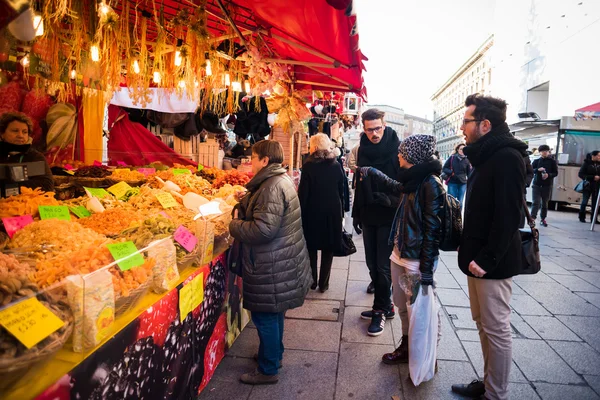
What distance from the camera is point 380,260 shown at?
3801 millimetres

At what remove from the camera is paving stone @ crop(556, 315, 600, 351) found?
367 cm

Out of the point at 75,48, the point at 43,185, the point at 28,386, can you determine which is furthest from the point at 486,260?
the point at 43,185

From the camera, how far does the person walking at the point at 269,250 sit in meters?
2.75

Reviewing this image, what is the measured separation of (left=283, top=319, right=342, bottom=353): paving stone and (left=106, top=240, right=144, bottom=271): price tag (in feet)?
6.32

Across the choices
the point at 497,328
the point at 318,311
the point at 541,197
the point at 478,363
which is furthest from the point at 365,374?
the point at 541,197

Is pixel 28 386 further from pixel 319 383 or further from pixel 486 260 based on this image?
pixel 486 260

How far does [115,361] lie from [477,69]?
68.1m

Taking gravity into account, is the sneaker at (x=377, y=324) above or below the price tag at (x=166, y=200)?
below

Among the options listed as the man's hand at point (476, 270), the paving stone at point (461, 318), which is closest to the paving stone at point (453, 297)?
the paving stone at point (461, 318)

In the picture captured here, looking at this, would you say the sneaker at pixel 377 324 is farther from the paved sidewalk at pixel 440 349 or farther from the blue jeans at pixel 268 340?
the blue jeans at pixel 268 340

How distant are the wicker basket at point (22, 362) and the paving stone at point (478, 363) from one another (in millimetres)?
2980

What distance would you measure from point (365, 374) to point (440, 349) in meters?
0.86

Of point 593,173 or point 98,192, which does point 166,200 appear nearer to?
point 98,192

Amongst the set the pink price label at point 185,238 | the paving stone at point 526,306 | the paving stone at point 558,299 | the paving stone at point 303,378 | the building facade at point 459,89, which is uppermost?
Answer: the building facade at point 459,89
